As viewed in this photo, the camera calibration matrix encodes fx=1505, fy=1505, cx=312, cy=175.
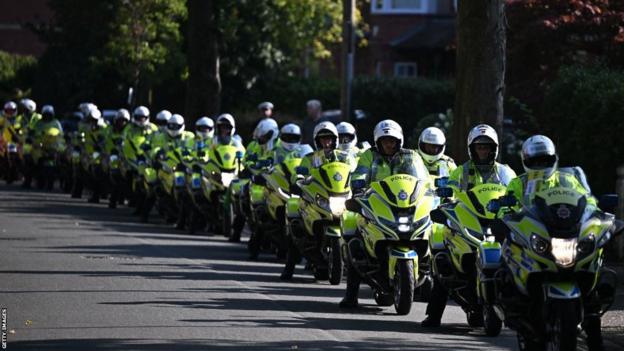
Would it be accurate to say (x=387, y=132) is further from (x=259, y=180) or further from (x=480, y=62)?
(x=259, y=180)

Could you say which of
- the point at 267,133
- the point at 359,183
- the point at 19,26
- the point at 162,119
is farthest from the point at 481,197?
the point at 19,26

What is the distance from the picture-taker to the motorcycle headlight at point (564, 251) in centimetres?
1066

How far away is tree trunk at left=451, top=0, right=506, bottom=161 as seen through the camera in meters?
18.9

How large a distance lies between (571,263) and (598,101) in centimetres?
1048

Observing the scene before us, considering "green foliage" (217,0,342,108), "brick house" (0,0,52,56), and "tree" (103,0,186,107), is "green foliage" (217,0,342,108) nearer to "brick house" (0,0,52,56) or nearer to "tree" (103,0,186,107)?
"tree" (103,0,186,107)

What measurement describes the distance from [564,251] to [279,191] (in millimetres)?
9328

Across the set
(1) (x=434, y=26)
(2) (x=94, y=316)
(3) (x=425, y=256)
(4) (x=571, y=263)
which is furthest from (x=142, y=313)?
(1) (x=434, y=26)

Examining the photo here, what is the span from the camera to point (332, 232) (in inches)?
669

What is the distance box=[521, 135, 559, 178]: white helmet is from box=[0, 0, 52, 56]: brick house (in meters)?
57.1

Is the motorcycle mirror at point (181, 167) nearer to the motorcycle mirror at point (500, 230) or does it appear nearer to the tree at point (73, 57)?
the motorcycle mirror at point (500, 230)

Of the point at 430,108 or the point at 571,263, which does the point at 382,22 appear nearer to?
the point at 430,108

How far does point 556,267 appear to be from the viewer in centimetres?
1072

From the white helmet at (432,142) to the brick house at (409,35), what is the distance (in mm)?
36685

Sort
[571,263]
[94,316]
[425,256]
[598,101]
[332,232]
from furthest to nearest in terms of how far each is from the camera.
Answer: [598,101] < [332,232] < [425,256] < [94,316] < [571,263]
